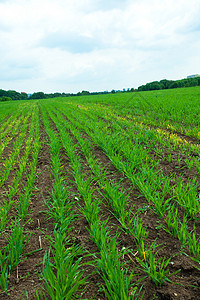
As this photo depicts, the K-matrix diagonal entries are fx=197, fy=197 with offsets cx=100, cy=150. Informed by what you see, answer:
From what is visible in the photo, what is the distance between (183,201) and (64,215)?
145 centimetres

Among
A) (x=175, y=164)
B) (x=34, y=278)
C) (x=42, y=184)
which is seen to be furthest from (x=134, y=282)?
(x=175, y=164)

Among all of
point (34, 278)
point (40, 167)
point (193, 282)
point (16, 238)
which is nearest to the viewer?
point (193, 282)

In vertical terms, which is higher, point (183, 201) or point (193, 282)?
point (183, 201)

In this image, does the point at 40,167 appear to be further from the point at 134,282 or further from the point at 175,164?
the point at 134,282

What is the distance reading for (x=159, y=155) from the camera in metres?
4.41

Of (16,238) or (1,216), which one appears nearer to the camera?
(16,238)

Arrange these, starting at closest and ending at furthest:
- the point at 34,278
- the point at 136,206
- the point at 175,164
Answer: the point at 34,278 < the point at 136,206 < the point at 175,164

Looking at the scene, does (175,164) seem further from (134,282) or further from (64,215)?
(134,282)

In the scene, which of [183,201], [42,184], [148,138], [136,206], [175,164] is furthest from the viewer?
[148,138]

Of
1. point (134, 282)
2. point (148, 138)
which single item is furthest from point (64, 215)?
point (148, 138)

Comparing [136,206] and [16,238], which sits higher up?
[16,238]

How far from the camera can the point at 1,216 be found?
8.10 feet

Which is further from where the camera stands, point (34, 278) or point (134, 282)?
point (34, 278)

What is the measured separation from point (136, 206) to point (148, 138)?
3.58 meters
